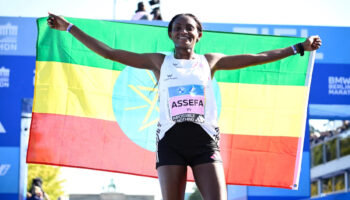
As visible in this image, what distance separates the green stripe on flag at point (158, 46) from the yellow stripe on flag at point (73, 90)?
0.11m

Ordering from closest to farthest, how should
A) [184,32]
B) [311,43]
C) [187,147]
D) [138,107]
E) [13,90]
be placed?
[187,147] → [184,32] → [311,43] → [138,107] → [13,90]

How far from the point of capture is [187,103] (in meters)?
4.07

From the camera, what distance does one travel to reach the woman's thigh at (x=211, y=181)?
3.86 meters

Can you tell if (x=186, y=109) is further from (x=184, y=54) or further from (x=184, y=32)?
(x=184, y=32)

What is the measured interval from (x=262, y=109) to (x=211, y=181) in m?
4.00

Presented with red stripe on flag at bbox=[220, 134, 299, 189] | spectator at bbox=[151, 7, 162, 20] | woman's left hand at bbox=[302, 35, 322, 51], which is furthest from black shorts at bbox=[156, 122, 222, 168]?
spectator at bbox=[151, 7, 162, 20]

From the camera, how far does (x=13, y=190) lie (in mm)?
10141

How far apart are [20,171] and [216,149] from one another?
6857 mm

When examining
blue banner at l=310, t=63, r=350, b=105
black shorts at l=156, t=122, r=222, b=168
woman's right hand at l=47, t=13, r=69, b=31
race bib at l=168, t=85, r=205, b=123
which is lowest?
black shorts at l=156, t=122, r=222, b=168

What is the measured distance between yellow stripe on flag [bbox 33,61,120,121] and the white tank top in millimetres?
3457

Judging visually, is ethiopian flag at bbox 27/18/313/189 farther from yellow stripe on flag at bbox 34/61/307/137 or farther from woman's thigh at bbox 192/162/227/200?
woman's thigh at bbox 192/162/227/200

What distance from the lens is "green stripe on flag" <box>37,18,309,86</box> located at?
7.66 metres

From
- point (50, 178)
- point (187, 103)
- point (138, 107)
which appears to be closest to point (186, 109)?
point (187, 103)

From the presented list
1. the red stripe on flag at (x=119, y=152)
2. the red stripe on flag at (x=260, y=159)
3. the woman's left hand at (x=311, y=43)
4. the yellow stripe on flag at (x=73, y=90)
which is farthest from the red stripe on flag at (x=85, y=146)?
the woman's left hand at (x=311, y=43)
